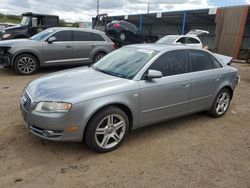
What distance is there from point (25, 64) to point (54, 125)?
6.18 meters

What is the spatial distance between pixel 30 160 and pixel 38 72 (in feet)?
21.8

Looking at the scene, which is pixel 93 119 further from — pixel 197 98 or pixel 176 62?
pixel 197 98

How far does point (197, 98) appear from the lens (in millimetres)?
4723

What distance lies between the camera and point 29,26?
45.4ft

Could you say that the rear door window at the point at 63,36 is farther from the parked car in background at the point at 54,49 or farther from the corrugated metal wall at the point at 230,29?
the corrugated metal wall at the point at 230,29

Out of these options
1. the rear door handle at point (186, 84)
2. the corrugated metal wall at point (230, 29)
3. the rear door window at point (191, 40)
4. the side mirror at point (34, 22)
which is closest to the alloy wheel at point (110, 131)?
the rear door handle at point (186, 84)

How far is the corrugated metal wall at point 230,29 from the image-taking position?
17.1 meters

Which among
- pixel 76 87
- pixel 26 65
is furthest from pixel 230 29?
pixel 76 87

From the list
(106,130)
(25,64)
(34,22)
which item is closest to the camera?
(106,130)

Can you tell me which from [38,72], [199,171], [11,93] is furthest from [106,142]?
[38,72]

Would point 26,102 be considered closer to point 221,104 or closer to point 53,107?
point 53,107

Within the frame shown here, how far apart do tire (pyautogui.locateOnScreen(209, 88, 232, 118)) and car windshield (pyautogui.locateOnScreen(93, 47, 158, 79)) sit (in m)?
1.87

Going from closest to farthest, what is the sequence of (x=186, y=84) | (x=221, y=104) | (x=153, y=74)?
(x=153, y=74)
(x=186, y=84)
(x=221, y=104)

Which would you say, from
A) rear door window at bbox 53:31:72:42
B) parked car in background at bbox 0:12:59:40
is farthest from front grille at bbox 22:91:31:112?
parked car in background at bbox 0:12:59:40
